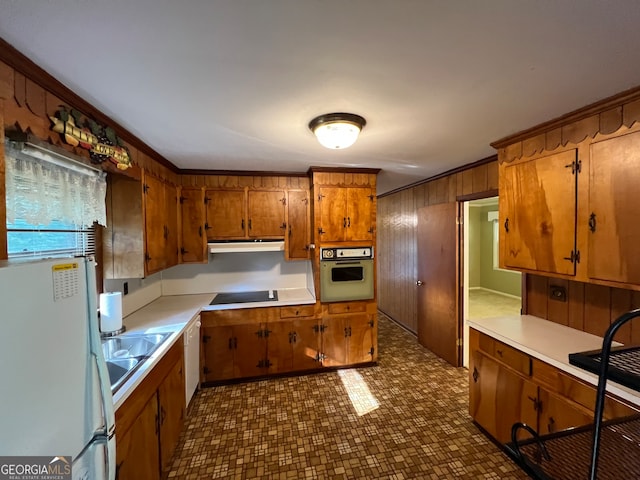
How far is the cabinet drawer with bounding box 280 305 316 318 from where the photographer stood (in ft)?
10.1

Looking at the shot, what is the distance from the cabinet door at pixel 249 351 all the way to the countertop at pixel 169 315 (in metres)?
0.27

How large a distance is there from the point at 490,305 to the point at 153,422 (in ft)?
20.7

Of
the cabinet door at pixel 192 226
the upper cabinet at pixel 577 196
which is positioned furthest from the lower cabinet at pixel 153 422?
the upper cabinet at pixel 577 196

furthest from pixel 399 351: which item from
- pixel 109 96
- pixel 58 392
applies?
pixel 109 96

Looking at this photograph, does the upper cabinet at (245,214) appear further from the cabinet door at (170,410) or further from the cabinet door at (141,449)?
the cabinet door at (141,449)

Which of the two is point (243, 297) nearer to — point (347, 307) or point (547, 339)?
point (347, 307)

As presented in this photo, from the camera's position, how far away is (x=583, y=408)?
1479mm

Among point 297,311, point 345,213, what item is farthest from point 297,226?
point 297,311

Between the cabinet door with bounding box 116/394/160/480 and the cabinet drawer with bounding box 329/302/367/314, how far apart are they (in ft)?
6.29

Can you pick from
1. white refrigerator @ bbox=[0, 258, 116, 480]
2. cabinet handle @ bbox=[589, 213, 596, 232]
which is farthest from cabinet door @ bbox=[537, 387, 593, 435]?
white refrigerator @ bbox=[0, 258, 116, 480]

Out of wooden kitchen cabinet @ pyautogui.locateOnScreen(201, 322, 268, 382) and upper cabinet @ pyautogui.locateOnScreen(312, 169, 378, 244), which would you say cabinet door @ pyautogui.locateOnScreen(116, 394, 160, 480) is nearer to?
wooden kitchen cabinet @ pyautogui.locateOnScreen(201, 322, 268, 382)

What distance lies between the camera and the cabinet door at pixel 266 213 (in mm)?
3289

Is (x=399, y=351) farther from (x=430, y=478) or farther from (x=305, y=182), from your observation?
(x=305, y=182)

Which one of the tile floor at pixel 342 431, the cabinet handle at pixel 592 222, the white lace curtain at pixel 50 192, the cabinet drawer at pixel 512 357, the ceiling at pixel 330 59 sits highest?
the ceiling at pixel 330 59
